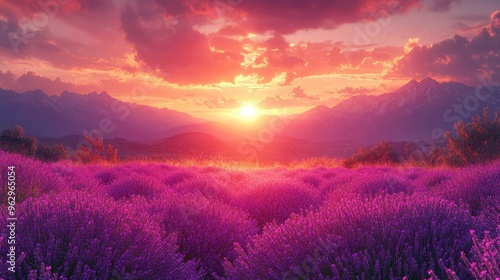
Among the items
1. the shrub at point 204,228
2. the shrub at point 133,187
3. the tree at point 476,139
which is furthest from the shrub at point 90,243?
the tree at point 476,139

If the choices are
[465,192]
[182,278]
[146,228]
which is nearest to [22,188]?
[146,228]

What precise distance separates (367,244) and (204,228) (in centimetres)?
193

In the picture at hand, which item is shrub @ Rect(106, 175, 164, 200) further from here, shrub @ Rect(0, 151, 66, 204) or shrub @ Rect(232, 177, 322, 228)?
shrub @ Rect(232, 177, 322, 228)

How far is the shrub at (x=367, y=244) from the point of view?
244 cm

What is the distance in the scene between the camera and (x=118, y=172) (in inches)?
352

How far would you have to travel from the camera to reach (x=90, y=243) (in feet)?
8.50

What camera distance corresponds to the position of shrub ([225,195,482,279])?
244 centimetres

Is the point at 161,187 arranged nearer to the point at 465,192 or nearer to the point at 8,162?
the point at 8,162

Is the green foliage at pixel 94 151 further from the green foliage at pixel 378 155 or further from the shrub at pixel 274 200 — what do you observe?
the green foliage at pixel 378 155

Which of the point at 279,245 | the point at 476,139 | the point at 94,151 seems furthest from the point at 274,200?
the point at 94,151

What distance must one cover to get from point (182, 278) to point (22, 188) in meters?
3.24

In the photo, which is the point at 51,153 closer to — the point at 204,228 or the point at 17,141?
the point at 17,141

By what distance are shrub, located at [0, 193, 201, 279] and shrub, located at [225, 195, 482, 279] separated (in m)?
0.59

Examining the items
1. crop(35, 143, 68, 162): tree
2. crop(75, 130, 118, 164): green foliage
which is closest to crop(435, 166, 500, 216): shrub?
crop(75, 130, 118, 164): green foliage
